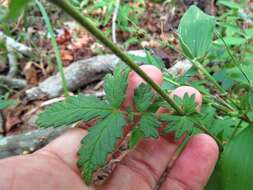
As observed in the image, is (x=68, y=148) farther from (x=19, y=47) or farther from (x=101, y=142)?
(x=19, y=47)

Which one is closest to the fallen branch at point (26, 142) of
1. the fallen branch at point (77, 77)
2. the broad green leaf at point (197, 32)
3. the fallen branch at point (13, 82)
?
the fallen branch at point (77, 77)

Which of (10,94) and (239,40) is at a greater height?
(239,40)

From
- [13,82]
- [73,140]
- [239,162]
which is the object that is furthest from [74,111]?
[13,82]

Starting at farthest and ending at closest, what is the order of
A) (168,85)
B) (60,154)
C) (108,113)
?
(168,85), (60,154), (108,113)

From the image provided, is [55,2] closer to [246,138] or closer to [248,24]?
[246,138]

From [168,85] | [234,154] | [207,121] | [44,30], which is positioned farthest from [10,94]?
[234,154]

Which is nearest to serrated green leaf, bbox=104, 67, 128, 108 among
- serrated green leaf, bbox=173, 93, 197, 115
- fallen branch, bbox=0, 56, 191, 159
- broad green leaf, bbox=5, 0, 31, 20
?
serrated green leaf, bbox=173, 93, 197, 115
